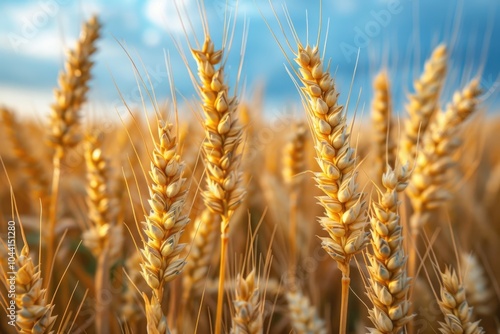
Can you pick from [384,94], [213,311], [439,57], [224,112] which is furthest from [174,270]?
[439,57]

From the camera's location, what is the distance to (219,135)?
1.25 meters

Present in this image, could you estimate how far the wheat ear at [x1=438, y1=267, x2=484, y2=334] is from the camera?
1.15 meters

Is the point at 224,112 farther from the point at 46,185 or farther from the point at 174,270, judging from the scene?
the point at 46,185

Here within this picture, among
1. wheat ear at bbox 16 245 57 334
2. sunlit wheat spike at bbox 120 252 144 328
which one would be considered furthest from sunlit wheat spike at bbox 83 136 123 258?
wheat ear at bbox 16 245 57 334

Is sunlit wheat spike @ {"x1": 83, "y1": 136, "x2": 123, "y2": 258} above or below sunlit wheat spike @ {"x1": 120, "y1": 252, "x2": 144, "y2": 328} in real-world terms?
above

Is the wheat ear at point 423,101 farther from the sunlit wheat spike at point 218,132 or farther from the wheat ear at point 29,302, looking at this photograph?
the wheat ear at point 29,302

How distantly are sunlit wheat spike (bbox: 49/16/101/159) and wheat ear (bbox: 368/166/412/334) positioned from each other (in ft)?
5.39

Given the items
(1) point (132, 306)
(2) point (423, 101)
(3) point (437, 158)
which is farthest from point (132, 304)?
(2) point (423, 101)

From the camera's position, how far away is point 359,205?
1084 millimetres

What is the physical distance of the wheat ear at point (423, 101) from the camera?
2.11 m

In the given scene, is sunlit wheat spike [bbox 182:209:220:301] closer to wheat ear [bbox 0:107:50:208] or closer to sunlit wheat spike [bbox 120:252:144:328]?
sunlit wheat spike [bbox 120:252:144:328]

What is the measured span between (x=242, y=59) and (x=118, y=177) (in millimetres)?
1277

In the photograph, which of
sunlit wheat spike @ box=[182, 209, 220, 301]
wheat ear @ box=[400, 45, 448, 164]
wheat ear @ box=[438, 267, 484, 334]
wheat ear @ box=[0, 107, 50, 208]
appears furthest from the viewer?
wheat ear @ box=[0, 107, 50, 208]

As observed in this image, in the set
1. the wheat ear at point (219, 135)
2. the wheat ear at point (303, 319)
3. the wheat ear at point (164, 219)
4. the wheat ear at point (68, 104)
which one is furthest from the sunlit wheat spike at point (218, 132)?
the wheat ear at point (68, 104)
